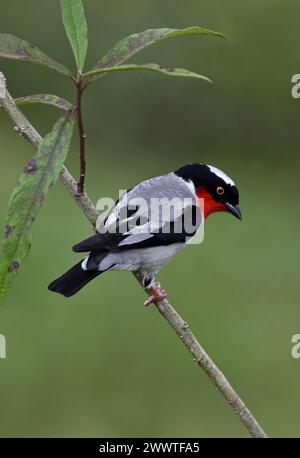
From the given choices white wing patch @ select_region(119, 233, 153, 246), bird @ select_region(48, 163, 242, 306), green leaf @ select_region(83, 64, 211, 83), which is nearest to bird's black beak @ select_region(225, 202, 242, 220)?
bird @ select_region(48, 163, 242, 306)

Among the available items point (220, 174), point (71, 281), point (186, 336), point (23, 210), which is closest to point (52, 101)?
point (23, 210)

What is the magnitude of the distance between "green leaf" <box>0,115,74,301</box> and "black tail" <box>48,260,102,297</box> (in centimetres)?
61

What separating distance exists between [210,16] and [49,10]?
1006 millimetres

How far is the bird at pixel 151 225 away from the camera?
2.11 metres

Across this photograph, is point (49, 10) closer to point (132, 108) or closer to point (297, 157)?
point (132, 108)

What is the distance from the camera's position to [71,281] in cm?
215

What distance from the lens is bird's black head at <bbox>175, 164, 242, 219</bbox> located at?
246 cm

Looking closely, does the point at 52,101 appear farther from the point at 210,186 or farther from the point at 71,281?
the point at 210,186

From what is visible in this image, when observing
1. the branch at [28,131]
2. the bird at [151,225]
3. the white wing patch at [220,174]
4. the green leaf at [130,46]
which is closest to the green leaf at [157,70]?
the green leaf at [130,46]

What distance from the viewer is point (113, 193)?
18.9 feet

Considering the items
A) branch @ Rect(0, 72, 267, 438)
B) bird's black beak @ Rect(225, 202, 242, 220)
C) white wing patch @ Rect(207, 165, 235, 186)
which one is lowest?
branch @ Rect(0, 72, 267, 438)

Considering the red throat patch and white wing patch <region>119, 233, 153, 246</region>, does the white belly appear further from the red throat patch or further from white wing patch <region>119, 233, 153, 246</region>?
the red throat patch

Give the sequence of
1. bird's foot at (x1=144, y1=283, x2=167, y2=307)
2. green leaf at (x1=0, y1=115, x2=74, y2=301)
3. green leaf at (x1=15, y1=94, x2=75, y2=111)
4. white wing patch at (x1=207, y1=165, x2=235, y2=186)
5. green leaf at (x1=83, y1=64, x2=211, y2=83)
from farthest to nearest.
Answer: white wing patch at (x1=207, y1=165, x2=235, y2=186)
bird's foot at (x1=144, y1=283, x2=167, y2=307)
green leaf at (x1=15, y1=94, x2=75, y2=111)
green leaf at (x1=0, y1=115, x2=74, y2=301)
green leaf at (x1=83, y1=64, x2=211, y2=83)

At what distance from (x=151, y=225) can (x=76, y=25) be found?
75 centimetres
